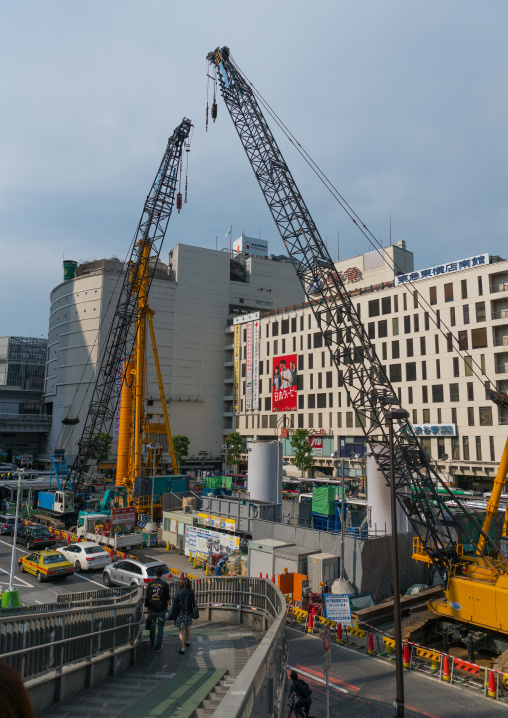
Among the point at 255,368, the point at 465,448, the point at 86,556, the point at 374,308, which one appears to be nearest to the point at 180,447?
the point at 255,368

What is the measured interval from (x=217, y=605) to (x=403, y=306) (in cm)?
5542

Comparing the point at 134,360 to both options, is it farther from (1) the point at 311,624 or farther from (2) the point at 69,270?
(2) the point at 69,270

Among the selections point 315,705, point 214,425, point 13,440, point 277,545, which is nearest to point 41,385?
point 13,440

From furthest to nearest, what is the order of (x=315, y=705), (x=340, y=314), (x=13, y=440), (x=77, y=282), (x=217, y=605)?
(x=13, y=440)
(x=77, y=282)
(x=340, y=314)
(x=217, y=605)
(x=315, y=705)

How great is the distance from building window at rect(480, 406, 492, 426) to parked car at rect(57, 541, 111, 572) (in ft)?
138

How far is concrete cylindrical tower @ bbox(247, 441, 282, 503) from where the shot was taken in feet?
118

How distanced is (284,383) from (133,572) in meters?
60.4

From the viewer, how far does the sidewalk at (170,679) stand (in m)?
7.62

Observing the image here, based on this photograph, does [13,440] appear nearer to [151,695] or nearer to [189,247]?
[189,247]

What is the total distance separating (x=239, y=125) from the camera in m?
37.0

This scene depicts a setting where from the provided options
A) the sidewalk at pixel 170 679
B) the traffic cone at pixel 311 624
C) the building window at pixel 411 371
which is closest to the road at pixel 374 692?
the traffic cone at pixel 311 624

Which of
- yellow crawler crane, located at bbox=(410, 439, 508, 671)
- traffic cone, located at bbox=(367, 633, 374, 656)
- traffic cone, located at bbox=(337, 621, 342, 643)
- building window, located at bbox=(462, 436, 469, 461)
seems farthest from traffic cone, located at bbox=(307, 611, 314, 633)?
building window, located at bbox=(462, 436, 469, 461)

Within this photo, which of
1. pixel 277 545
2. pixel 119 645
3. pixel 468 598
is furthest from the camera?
pixel 277 545

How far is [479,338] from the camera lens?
183ft
